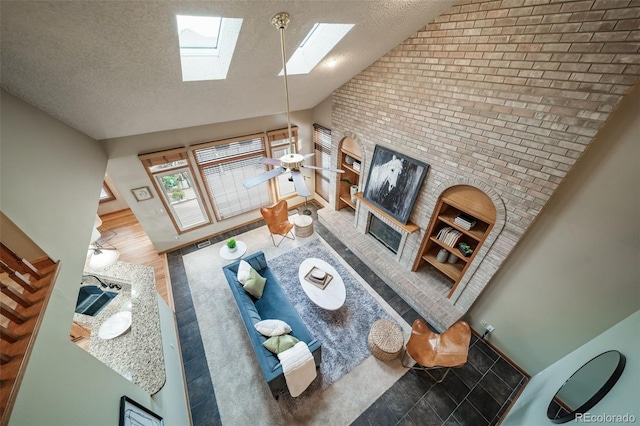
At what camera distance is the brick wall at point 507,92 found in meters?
1.88

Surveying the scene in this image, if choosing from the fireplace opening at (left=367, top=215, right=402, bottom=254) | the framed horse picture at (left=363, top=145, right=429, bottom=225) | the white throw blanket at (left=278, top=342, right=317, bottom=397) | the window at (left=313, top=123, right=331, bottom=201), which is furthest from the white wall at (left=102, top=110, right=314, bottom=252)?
the white throw blanket at (left=278, top=342, right=317, bottom=397)

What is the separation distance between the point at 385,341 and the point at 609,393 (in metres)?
2.12

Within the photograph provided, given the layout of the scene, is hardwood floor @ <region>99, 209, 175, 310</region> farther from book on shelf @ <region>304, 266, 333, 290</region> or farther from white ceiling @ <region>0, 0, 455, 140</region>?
white ceiling @ <region>0, 0, 455, 140</region>

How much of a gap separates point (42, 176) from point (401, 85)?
159 inches

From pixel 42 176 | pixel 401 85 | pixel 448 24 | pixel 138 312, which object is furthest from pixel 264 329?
pixel 448 24

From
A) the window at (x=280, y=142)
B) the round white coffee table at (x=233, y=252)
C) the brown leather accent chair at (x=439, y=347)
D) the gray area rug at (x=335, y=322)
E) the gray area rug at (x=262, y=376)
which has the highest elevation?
the window at (x=280, y=142)

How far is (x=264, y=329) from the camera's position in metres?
3.00

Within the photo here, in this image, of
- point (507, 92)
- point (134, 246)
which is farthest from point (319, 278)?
point (134, 246)

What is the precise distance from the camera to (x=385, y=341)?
3289mm

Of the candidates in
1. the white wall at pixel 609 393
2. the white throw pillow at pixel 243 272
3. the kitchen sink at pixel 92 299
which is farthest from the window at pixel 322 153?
the white wall at pixel 609 393

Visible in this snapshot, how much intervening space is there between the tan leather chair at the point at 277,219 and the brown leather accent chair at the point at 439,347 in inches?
127

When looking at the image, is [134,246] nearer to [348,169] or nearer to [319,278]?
[319,278]

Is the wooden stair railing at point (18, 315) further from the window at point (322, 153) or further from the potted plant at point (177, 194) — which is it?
the window at point (322, 153)

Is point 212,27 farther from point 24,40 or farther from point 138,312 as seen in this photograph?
point 138,312
